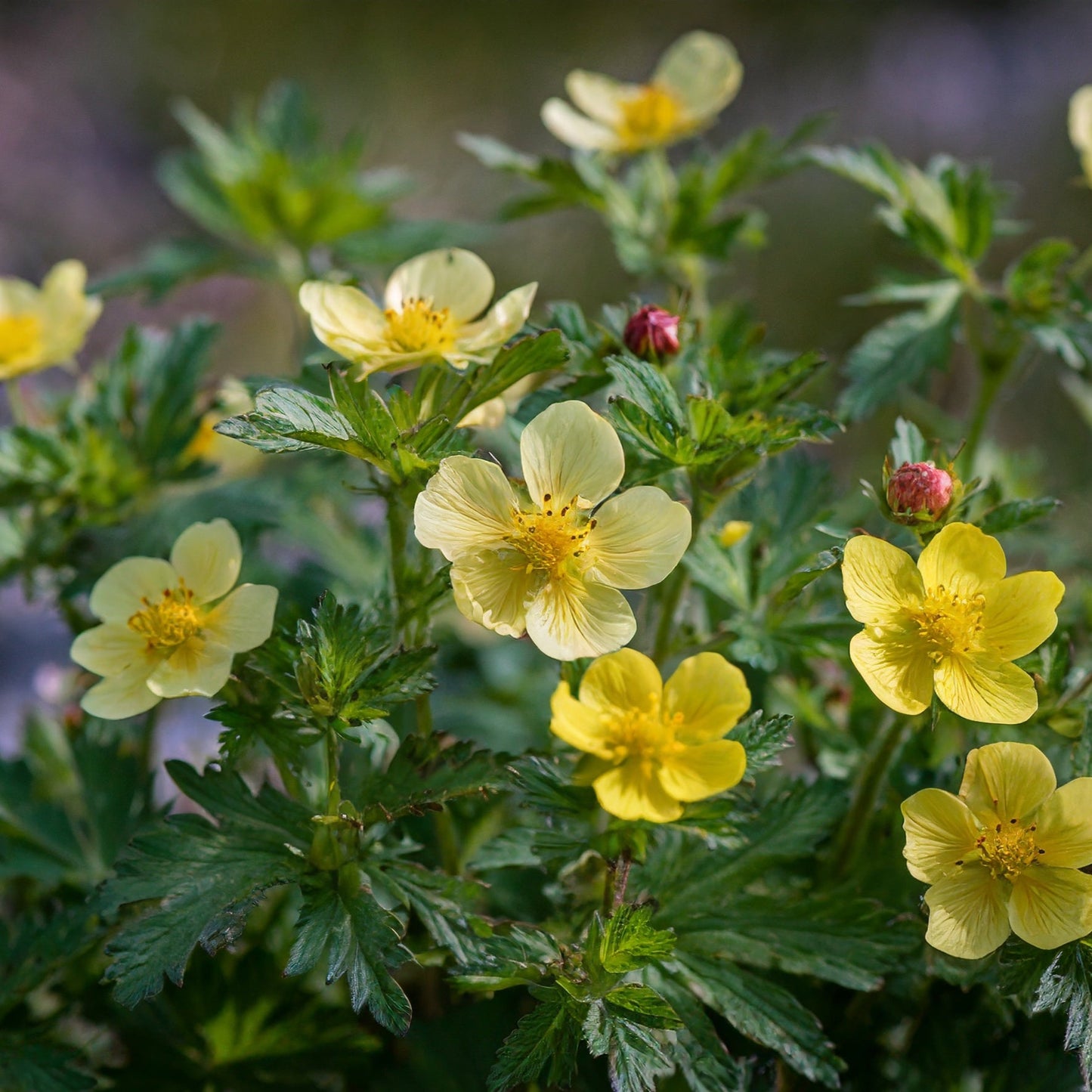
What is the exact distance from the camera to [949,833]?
0.98 meters

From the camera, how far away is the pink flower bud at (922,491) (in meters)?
1.04

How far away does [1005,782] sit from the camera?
0.98m

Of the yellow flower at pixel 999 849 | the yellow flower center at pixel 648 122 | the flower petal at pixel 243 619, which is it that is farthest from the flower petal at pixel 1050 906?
the yellow flower center at pixel 648 122

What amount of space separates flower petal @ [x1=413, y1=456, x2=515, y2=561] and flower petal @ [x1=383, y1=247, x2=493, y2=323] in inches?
11.9

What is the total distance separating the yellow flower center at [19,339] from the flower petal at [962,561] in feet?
3.81

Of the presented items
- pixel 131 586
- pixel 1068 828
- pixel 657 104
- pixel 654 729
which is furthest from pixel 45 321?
pixel 1068 828

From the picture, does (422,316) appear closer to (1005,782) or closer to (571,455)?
(571,455)

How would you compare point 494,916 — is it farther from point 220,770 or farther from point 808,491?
point 808,491

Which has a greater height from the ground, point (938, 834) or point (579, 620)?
point (579, 620)

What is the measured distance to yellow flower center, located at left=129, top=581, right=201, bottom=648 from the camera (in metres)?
1.08

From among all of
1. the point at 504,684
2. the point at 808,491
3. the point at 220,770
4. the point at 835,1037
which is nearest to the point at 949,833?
the point at 835,1037

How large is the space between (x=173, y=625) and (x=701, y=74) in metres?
1.29

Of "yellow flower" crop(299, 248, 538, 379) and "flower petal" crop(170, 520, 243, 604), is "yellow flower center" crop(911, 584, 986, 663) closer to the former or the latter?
"yellow flower" crop(299, 248, 538, 379)

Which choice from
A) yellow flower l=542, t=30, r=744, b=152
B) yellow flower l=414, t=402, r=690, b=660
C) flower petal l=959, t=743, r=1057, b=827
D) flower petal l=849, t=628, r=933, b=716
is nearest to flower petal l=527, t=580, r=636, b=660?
yellow flower l=414, t=402, r=690, b=660
